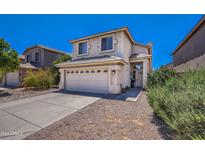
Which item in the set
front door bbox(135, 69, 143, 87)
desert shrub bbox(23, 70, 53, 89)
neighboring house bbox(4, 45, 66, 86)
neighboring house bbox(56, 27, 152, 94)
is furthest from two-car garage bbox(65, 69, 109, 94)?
neighboring house bbox(4, 45, 66, 86)

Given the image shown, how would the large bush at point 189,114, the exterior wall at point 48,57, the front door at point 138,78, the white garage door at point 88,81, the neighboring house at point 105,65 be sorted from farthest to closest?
the exterior wall at point 48,57, the front door at point 138,78, the white garage door at point 88,81, the neighboring house at point 105,65, the large bush at point 189,114

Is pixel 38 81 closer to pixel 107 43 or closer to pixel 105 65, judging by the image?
pixel 105 65

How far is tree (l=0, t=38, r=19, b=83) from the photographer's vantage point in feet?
33.9

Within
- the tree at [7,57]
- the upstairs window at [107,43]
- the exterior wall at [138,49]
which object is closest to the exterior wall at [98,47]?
the upstairs window at [107,43]

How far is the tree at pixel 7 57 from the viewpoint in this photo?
1034 cm

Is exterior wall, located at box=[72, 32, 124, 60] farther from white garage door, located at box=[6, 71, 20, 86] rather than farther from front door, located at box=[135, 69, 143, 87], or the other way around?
white garage door, located at box=[6, 71, 20, 86]

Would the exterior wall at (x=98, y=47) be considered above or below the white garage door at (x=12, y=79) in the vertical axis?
above

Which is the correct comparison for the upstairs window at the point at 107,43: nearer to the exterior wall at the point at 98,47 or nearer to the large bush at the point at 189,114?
the exterior wall at the point at 98,47

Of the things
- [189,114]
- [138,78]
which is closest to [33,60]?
[138,78]

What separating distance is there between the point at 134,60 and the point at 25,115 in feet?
35.8

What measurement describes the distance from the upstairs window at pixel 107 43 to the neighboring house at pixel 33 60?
550 inches

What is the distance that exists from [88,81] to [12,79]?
16144mm

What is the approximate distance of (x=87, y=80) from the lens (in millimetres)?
11195
